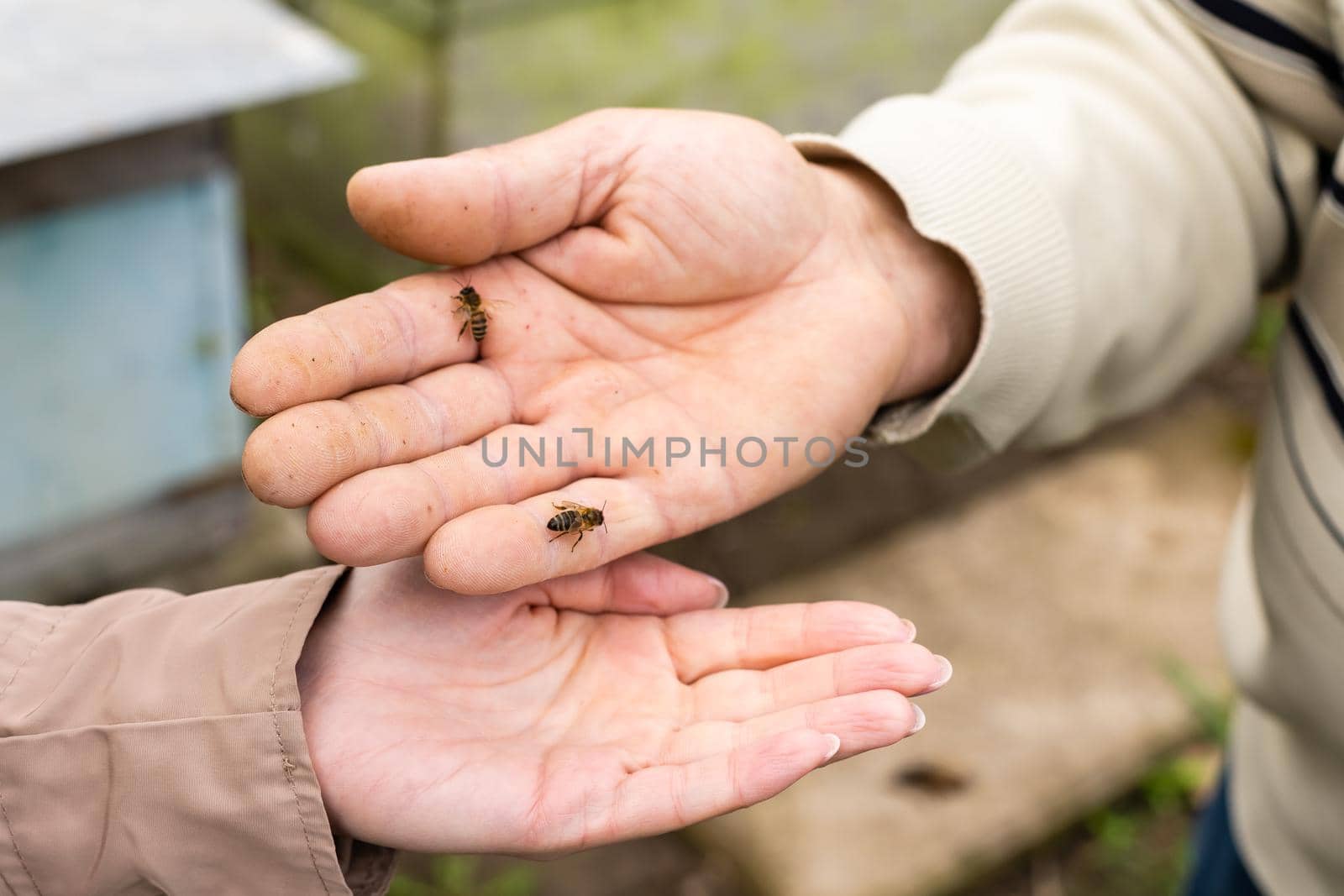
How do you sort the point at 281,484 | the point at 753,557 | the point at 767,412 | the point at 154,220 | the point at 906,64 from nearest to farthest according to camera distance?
1. the point at 281,484
2. the point at 767,412
3. the point at 154,220
4. the point at 753,557
5. the point at 906,64

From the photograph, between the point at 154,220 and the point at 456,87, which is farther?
the point at 456,87

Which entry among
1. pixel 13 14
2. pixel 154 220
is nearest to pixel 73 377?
pixel 154 220

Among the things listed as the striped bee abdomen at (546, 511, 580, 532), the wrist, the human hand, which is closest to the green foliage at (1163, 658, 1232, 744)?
the wrist

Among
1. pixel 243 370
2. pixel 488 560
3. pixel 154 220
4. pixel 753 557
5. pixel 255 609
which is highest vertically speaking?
pixel 243 370

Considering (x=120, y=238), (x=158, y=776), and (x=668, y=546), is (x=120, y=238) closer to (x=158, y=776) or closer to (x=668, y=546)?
(x=668, y=546)

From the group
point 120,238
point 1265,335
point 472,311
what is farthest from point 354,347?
point 1265,335

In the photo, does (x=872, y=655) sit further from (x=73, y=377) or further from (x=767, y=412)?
(x=73, y=377)

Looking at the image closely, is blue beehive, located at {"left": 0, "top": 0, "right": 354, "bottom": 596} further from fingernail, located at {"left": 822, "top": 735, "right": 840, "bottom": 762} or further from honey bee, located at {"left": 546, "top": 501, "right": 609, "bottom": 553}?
fingernail, located at {"left": 822, "top": 735, "right": 840, "bottom": 762}

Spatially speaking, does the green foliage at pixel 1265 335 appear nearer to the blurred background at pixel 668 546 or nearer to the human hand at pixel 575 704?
the blurred background at pixel 668 546
